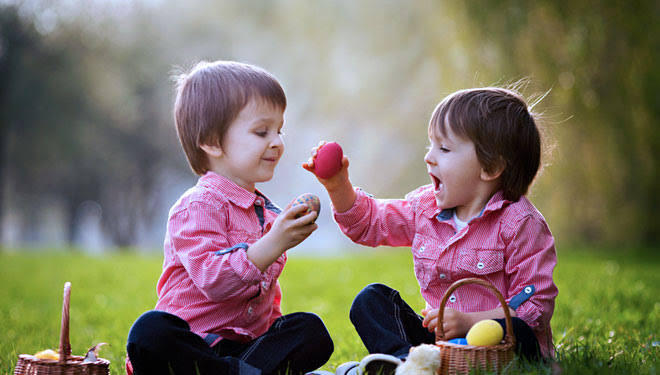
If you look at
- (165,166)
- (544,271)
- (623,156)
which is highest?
(165,166)

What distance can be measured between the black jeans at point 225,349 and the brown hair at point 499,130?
3.01 ft

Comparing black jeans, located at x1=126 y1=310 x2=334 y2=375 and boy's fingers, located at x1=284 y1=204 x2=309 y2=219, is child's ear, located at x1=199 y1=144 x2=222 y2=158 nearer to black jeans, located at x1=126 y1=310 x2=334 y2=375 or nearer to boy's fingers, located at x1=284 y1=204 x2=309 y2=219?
boy's fingers, located at x1=284 y1=204 x2=309 y2=219

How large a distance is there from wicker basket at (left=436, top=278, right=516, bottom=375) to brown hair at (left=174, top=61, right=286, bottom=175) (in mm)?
1125

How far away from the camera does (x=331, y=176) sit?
266cm

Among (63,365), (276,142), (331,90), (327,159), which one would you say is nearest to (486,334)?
(327,159)

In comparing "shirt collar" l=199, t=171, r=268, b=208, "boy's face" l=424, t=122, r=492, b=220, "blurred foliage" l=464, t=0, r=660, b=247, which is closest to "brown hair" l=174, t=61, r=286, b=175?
"shirt collar" l=199, t=171, r=268, b=208

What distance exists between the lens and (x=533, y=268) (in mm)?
2422

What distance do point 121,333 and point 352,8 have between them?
1008 cm

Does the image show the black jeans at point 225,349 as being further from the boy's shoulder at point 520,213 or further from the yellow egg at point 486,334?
the boy's shoulder at point 520,213

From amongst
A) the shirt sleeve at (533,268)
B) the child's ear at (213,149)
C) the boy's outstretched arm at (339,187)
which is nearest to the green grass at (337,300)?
the shirt sleeve at (533,268)

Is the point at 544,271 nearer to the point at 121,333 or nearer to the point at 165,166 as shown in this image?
the point at 121,333

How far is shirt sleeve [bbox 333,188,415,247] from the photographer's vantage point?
2797 mm

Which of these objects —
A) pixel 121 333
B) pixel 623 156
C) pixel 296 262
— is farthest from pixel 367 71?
pixel 121 333

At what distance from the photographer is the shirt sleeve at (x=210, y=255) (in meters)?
2.35
